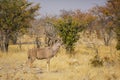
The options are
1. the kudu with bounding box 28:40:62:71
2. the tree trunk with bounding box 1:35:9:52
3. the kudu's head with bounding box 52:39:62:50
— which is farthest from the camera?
the tree trunk with bounding box 1:35:9:52

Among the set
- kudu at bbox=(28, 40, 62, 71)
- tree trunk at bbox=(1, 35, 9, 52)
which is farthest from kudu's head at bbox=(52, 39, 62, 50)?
tree trunk at bbox=(1, 35, 9, 52)

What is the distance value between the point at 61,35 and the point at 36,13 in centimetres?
478

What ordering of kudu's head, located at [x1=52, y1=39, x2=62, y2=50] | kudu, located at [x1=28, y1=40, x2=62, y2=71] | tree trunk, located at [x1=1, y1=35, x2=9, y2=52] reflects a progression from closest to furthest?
kudu, located at [x1=28, y1=40, x2=62, y2=71] → kudu's head, located at [x1=52, y1=39, x2=62, y2=50] → tree trunk, located at [x1=1, y1=35, x2=9, y2=52]

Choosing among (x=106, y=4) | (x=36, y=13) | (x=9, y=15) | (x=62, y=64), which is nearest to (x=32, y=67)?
(x=62, y=64)

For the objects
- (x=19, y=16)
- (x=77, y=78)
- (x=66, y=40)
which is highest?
(x=19, y=16)

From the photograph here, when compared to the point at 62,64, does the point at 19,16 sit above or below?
above

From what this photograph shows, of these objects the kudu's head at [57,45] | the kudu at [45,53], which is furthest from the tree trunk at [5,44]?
→ the kudu's head at [57,45]

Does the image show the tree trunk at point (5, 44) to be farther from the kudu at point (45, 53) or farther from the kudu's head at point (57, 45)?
the kudu's head at point (57, 45)

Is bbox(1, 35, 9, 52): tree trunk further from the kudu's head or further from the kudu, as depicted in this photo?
the kudu's head

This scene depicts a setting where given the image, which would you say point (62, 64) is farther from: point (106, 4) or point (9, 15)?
point (106, 4)

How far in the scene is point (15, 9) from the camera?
85.6ft

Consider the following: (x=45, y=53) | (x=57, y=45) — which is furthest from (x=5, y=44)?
(x=45, y=53)

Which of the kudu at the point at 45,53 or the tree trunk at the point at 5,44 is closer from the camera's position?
the kudu at the point at 45,53

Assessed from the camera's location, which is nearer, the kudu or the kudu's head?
the kudu
